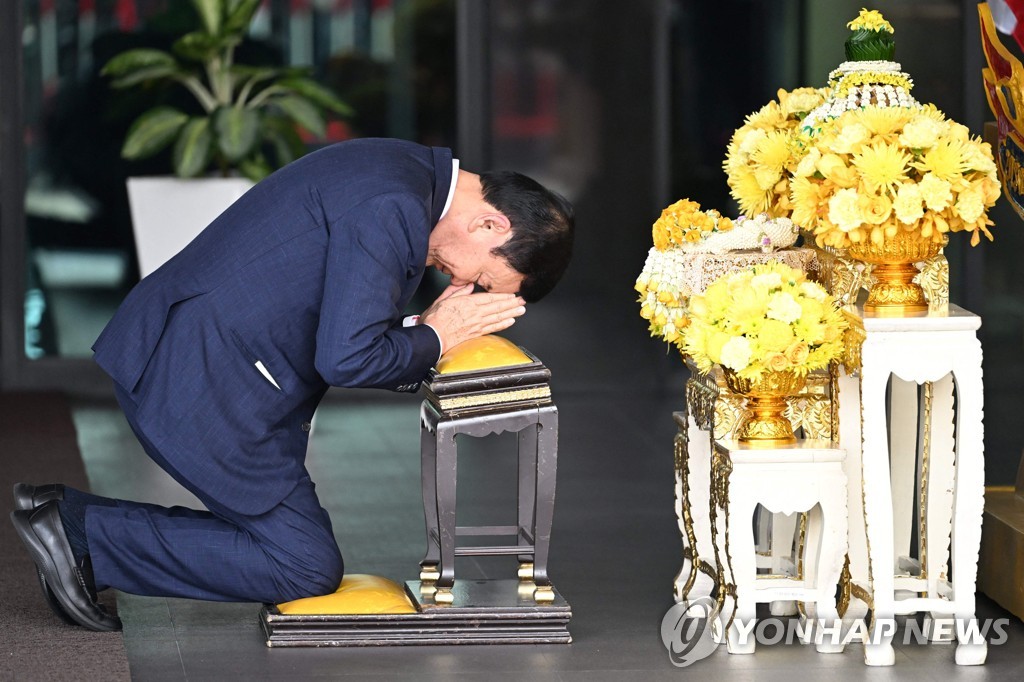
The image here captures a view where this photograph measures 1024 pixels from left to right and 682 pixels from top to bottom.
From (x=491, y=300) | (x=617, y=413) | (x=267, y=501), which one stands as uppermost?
(x=491, y=300)

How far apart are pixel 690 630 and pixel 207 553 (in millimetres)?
1093

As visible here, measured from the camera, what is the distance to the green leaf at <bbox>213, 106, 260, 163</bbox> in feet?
20.1

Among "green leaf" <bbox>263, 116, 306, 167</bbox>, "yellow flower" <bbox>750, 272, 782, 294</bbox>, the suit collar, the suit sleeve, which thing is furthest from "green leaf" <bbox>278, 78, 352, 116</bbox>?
"yellow flower" <bbox>750, 272, 782, 294</bbox>

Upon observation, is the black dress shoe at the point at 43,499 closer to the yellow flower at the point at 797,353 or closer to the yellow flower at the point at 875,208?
the yellow flower at the point at 797,353

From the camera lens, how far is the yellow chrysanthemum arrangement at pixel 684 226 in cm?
368

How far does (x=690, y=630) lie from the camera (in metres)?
3.55

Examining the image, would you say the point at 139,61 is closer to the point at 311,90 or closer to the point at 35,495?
the point at 311,90

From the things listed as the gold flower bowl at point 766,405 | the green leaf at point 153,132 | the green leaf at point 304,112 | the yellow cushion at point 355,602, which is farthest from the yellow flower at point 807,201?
the green leaf at point 153,132

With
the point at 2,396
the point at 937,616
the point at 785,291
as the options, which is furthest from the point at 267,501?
the point at 2,396

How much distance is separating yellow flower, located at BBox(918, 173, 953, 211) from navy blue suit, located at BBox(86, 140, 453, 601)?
41.0 inches

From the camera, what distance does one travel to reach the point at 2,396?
6980mm

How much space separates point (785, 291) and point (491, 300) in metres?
0.66

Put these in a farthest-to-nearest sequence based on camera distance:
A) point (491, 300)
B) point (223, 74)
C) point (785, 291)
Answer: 1. point (223, 74)
2. point (491, 300)
3. point (785, 291)

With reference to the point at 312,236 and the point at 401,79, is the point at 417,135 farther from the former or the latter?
the point at 312,236
